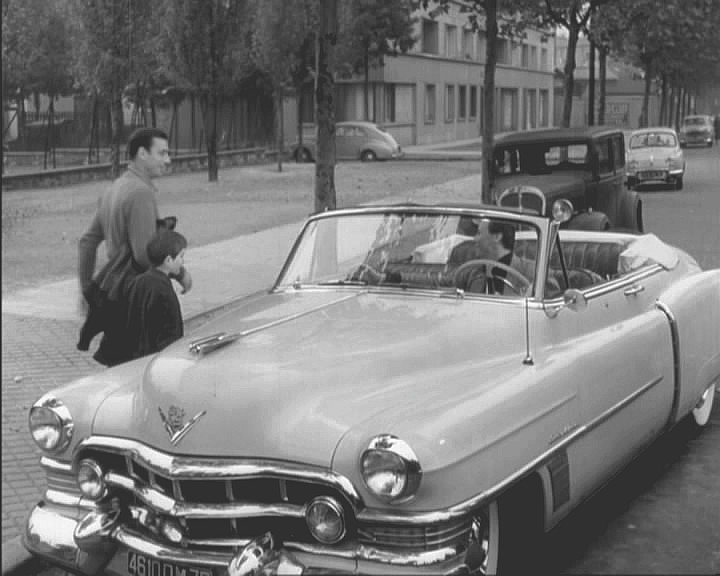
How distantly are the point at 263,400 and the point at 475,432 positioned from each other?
68 cm

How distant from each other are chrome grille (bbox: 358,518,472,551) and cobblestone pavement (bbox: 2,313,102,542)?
1.18 meters

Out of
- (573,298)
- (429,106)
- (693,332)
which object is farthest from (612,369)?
(429,106)

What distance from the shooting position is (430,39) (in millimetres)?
43656

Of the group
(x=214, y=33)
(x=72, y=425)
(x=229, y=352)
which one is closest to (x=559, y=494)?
(x=229, y=352)

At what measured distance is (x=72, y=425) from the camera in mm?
3879

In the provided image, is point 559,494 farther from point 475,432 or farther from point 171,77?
point 171,77

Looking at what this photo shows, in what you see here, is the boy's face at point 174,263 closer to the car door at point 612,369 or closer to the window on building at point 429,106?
the car door at point 612,369

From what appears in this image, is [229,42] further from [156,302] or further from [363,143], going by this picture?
[363,143]

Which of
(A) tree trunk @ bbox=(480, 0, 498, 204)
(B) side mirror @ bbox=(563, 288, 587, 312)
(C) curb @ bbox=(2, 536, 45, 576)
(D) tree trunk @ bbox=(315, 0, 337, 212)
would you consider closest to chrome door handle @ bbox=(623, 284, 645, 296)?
(B) side mirror @ bbox=(563, 288, 587, 312)

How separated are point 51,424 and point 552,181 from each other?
32.4ft

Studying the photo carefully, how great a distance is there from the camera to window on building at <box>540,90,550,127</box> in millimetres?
31141

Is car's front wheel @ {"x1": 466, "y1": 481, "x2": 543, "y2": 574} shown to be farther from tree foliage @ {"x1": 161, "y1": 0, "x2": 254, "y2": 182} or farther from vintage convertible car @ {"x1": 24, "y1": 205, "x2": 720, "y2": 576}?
tree foliage @ {"x1": 161, "y1": 0, "x2": 254, "y2": 182}

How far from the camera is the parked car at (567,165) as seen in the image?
42.5ft

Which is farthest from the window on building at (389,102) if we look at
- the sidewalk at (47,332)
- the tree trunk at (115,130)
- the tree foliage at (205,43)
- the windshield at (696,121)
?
the tree trunk at (115,130)
